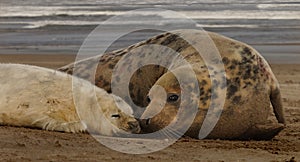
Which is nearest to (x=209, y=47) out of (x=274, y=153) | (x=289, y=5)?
(x=274, y=153)

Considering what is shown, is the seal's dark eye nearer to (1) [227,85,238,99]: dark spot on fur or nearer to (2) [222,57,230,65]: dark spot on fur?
(1) [227,85,238,99]: dark spot on fur

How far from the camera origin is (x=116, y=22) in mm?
21594

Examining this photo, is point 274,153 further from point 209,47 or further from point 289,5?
point 289,5

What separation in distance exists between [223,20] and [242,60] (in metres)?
16.0

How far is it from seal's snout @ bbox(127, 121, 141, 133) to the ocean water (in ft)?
32.2

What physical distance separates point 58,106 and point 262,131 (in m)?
1.67

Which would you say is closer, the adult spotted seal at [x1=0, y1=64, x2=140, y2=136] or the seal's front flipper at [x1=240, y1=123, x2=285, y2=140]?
the adult spotted seal at [x1=0, y1=64, x2=140, y2=136]

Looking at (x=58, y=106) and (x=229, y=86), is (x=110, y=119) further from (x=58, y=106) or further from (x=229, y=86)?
(x=229, y=86)

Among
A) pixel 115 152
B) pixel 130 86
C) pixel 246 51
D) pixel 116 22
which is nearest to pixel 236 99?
pixel 246 51

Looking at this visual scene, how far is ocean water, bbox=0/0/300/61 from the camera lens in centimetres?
1778

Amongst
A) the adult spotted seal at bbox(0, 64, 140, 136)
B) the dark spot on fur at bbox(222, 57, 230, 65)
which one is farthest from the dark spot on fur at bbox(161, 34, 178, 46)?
the adult spotted seal at bbox(0, 64, 140, 136)

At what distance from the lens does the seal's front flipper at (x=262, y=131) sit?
20.7ft

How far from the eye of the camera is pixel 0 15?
26.1m

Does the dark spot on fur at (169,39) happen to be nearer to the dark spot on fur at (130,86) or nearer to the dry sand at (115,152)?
the dark spot on fur at (130,86)
